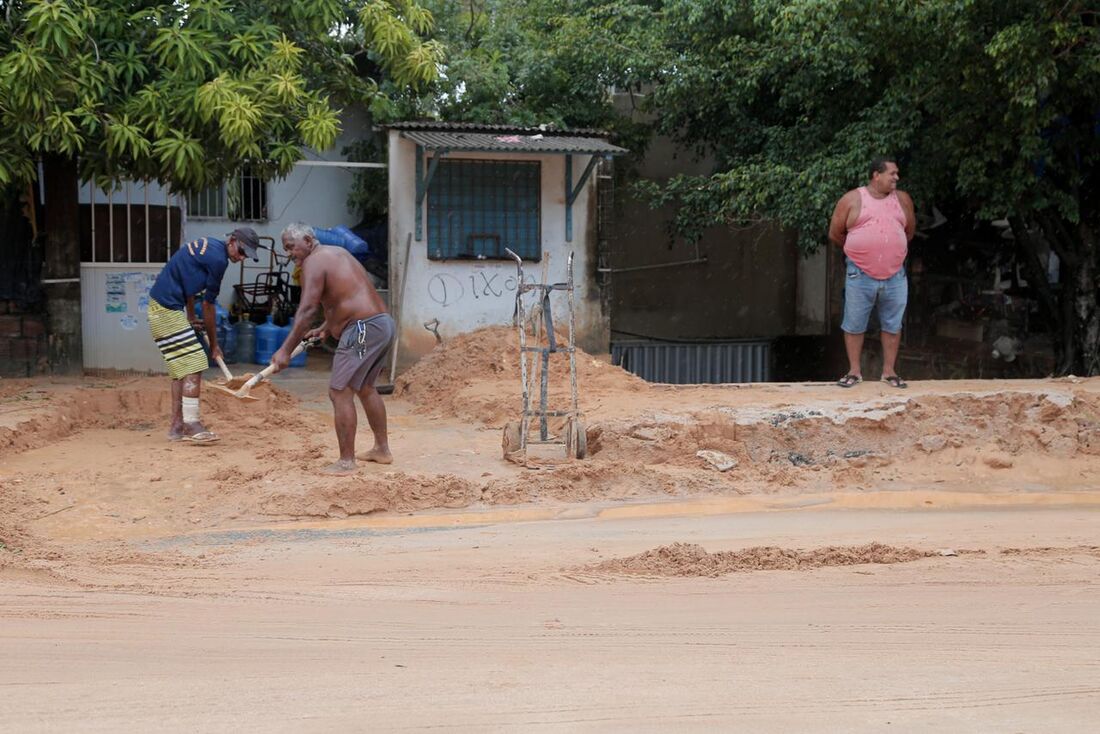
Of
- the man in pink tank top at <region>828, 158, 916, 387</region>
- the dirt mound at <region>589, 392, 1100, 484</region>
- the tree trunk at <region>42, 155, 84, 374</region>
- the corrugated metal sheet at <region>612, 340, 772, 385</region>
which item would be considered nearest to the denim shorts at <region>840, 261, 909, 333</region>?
the man in pink tank top at <region>828, 158, 916, 387</region>

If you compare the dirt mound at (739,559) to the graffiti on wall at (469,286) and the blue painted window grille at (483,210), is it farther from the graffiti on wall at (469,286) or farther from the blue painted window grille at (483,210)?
the blue painted window grille at (483,210)

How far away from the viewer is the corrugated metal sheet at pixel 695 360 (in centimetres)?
1561

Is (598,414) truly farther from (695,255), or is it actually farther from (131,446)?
(695,255)

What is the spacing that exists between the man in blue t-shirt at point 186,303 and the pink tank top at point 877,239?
4.96 meters

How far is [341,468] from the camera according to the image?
8.21 m

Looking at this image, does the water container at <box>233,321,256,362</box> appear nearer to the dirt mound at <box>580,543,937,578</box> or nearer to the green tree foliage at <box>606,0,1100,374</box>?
the green tree foliage at <box>606,0,1100,374</box>

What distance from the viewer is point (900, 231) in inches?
409

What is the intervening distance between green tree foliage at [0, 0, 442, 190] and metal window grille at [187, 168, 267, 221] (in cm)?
577

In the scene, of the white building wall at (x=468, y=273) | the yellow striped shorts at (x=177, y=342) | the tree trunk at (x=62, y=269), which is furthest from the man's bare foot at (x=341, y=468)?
the tree trunk at (x=62, y=269)

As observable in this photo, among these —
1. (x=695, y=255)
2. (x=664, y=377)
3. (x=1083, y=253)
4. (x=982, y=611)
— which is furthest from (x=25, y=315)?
(x=1083, y=253)

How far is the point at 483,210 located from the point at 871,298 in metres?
4.62

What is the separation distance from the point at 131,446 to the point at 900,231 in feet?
21.3

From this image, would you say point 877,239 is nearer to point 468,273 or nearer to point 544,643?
point 468,273

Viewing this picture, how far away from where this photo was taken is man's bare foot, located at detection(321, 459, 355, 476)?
321 inches
